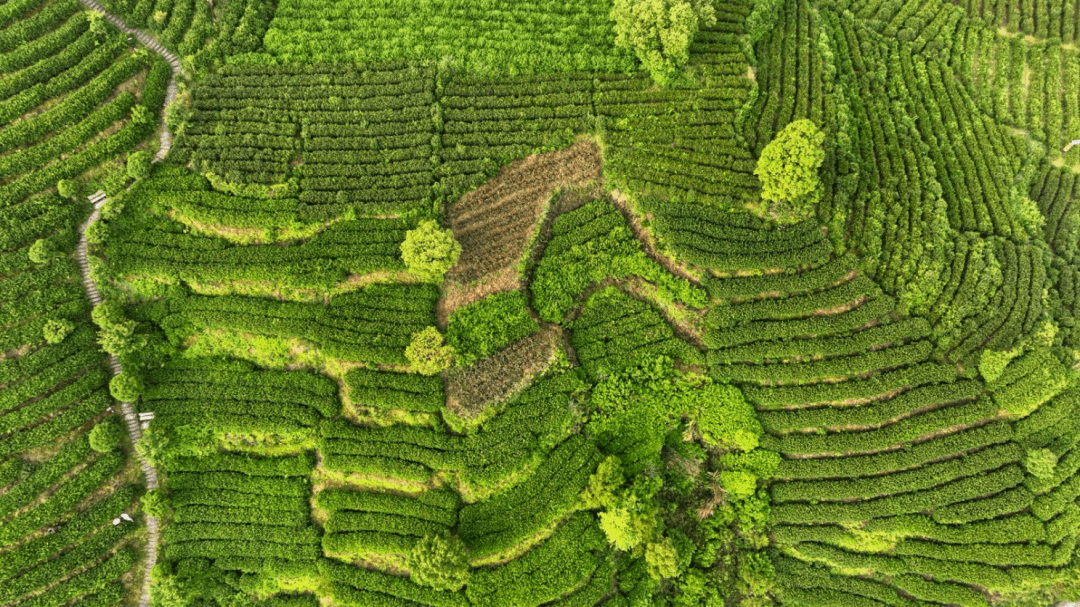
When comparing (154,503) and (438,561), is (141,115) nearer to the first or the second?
(154,503)

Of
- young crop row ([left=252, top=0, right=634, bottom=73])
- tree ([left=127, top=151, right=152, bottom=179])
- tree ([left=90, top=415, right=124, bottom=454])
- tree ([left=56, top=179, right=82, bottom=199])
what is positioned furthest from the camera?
young crop row ([left=252, top=0, right=634, bottom=73])

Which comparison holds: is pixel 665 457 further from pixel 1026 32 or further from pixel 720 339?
pixel 1026 32

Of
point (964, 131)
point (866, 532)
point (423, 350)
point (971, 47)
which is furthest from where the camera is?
point (971, 47)

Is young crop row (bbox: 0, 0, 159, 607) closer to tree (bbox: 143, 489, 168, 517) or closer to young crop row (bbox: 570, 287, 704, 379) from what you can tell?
tree (bbox: 143, 489, 168, 517)

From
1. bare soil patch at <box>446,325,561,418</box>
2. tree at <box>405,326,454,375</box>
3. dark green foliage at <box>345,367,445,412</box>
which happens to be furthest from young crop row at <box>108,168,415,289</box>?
bare soil patch at <box>446,325,561,418</box>

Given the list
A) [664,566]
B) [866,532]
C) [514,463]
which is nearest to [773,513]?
[866,532]

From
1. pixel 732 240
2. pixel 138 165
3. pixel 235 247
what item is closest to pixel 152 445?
pixel 235 247

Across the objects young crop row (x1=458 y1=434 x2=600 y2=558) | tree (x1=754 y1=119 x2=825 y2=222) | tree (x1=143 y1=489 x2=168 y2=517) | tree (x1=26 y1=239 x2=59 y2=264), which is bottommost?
young crop row (x1=458 y1=434 x2=600 y2=558)

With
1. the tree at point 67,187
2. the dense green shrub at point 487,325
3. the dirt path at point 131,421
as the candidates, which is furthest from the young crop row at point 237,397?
the tree at point 67,187
